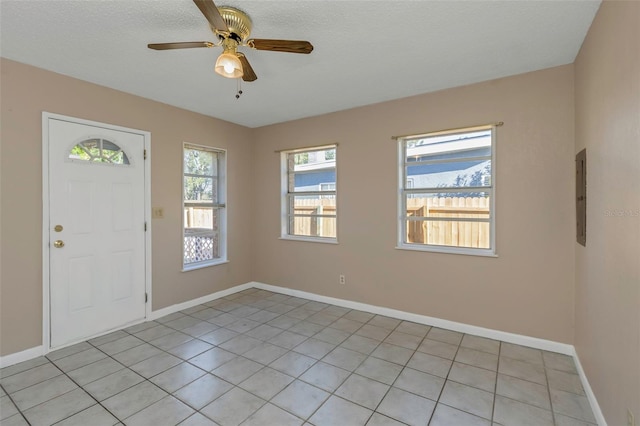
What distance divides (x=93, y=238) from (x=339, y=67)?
2984 millimetres

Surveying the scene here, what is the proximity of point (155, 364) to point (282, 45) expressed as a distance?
2.70 meters

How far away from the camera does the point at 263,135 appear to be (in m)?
4.70

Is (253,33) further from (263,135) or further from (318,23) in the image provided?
(263,135)

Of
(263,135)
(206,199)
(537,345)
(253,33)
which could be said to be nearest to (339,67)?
(253,33)

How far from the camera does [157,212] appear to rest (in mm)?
3574

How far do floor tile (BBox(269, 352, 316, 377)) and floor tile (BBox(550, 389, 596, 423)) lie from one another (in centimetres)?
174

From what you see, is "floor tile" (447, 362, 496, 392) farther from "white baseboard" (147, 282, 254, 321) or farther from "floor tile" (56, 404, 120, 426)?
"white baseboard" (147, 282, 254, 321)

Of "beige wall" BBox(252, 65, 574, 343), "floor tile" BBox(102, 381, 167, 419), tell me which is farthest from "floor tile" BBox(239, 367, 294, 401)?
"beige wall" BBox(252, 65, 574, 343)

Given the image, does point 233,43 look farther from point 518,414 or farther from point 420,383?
point 518,414

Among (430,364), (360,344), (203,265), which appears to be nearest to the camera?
(430,364)

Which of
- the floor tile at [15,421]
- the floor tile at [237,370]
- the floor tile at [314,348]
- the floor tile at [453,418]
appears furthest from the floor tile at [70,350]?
the floor tile at [453,418]

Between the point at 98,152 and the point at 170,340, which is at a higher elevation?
the point at 98,152

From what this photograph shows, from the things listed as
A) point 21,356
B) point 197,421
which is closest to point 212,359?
point 197,421

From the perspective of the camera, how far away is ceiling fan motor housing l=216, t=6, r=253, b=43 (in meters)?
1.85
